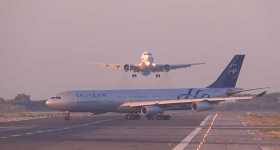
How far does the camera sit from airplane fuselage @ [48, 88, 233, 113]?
72938 millimetres

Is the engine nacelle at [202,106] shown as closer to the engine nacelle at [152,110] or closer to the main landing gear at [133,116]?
the engine nacelle at [152,110]

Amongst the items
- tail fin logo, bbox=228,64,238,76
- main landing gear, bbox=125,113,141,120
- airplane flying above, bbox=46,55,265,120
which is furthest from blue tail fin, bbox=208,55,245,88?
main landing gear, bbox=125,113,141,120

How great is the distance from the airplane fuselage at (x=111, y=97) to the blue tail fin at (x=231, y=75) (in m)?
3.34

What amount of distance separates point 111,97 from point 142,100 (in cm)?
343

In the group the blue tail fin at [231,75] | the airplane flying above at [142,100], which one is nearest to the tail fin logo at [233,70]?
the blue tail fin at [231,75]

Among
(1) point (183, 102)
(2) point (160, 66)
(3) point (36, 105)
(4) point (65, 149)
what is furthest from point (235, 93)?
(3) point (36, 105)

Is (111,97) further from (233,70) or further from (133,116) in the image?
(233,70)

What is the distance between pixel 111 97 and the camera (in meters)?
74.6

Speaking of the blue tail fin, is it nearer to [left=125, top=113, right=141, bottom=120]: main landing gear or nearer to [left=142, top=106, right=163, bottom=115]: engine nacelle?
[left=142, top=106, right=163, bottom=115]: engine nacelle

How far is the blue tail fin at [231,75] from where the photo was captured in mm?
80050

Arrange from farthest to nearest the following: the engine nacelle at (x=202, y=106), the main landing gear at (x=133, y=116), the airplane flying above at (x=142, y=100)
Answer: the main landing gear at (x=133, y=116) → the airplane flying above at (x=142, y=100) → the engine nacelle at (x=202, y=106)

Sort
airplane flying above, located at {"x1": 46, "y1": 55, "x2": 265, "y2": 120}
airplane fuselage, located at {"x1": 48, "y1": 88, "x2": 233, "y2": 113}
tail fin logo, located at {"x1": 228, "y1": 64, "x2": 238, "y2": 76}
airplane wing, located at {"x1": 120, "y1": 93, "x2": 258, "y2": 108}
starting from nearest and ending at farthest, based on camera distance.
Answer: airplane wing, located at {"x1": 120, "y1": 93, "x2": 258, "y2": 108}
airplane flying above, located at {"x1": 46, "y1": 55, "x2": 265, "y2": 120}
airplane fuselage, located at {"x1": 48, "y1": 88, "x2": 233, "y2": 113}
tail fin logo, located at {"x1": 228, "y1": 64, "x2": 238, "y2": 76}

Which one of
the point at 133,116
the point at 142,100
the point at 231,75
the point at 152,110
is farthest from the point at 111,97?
the point at 231,75

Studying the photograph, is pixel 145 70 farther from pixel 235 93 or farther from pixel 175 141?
pixel 175 141
